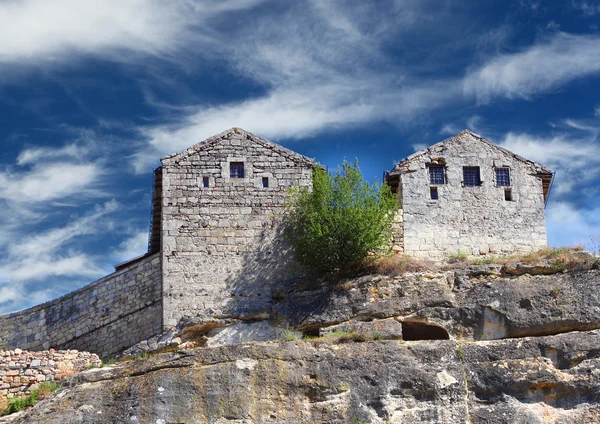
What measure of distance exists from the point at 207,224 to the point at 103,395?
7.47 m

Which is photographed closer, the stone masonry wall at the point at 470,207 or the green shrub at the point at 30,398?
the green shrub at the point at 30,398

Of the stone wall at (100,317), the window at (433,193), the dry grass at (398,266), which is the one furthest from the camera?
the window at (433,193)

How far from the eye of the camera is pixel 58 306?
113 ft

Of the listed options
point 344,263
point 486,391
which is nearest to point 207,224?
point 344,263

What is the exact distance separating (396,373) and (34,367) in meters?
10.3

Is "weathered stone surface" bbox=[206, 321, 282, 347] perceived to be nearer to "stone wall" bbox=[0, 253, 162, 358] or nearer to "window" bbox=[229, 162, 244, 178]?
"stone wall" bbox=[0, 253, 162, 358]

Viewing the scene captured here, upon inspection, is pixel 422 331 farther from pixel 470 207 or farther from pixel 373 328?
pixel 470 207

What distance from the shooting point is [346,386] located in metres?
27.3

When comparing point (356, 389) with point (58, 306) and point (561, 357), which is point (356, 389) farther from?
point (58, 306)

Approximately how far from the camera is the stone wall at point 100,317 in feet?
109

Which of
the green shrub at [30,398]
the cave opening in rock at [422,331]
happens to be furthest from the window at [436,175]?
the green shrub at [30,398]

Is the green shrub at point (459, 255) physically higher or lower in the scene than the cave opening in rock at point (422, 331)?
higher

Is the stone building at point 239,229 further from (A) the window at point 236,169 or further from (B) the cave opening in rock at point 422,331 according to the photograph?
(B) the cave opening in rock at point 422,331

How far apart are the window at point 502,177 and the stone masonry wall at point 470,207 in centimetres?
14
